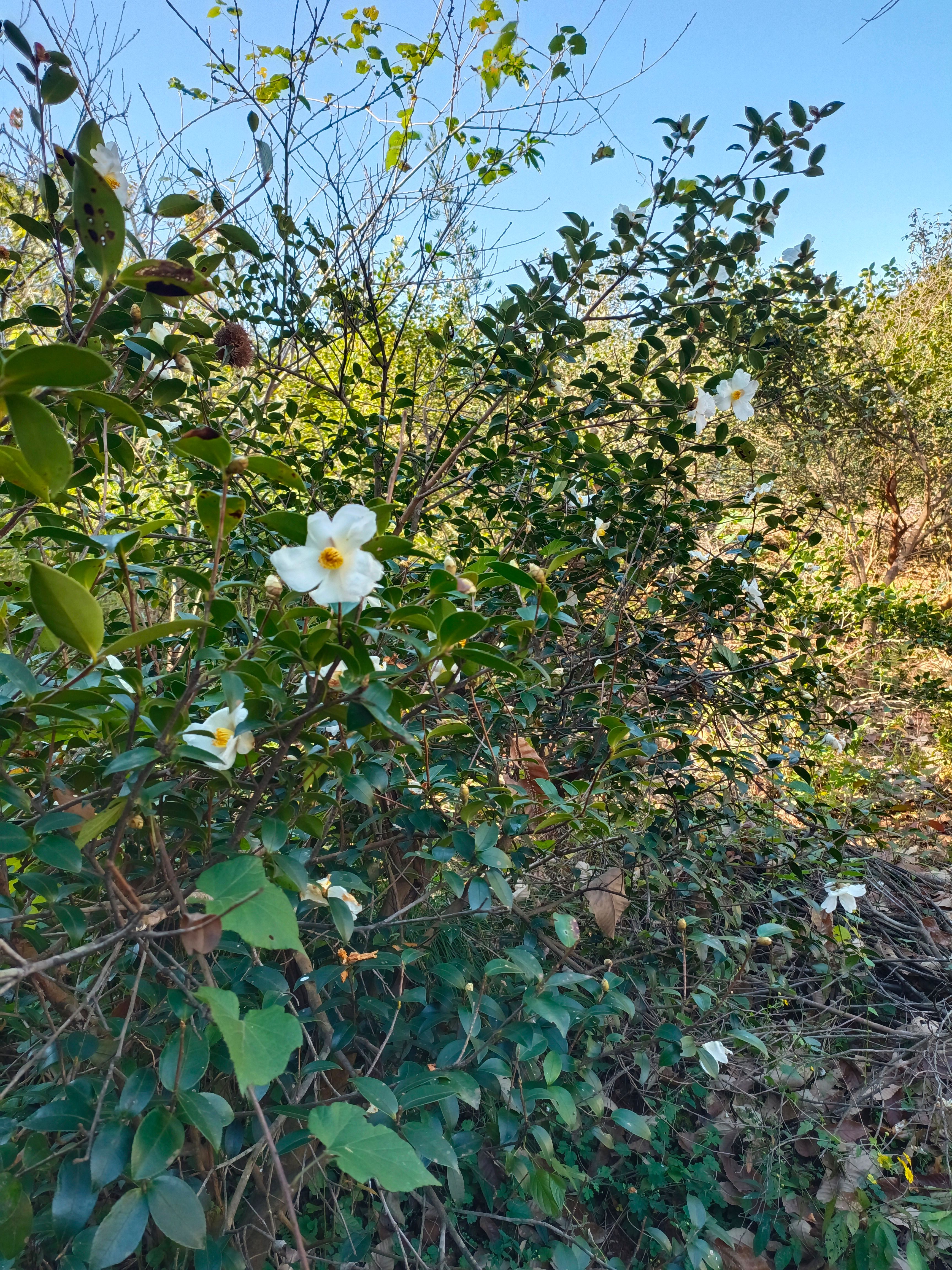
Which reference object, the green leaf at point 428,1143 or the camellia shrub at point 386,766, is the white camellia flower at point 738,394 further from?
the green leaf at point 428,1143

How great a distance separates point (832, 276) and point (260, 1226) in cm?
223

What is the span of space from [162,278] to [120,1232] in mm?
911

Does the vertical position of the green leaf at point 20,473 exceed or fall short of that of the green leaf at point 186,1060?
it exceeds it

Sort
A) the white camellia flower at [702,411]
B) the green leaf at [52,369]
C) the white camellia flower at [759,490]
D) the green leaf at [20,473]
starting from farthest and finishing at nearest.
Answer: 1. the white camellia flower at [759,490]
2. the white camellia flower at [702,411]
3. the green leaf at [20,473]
4. the green leaf at [52,369]

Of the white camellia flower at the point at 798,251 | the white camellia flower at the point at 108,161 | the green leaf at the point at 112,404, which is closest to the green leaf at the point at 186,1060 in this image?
the green leaf at the point at 112,404

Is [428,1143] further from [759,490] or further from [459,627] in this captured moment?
[759,490]

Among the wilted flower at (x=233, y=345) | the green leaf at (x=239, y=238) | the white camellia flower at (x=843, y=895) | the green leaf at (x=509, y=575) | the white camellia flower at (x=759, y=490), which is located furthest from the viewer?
the white camellia flower at (x=759, y=490)

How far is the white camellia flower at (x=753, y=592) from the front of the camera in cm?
181

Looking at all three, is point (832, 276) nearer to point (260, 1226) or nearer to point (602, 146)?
point (602, 146)

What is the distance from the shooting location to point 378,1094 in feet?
2.93

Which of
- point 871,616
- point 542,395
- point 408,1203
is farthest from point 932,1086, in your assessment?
point 871,616

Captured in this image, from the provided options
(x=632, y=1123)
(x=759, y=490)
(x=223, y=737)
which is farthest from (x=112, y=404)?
(x=759, y=490)

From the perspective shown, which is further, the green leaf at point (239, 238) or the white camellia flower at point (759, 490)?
the white camellia flower at point (759, 490)

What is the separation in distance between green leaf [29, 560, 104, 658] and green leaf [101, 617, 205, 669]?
0.02 meters
